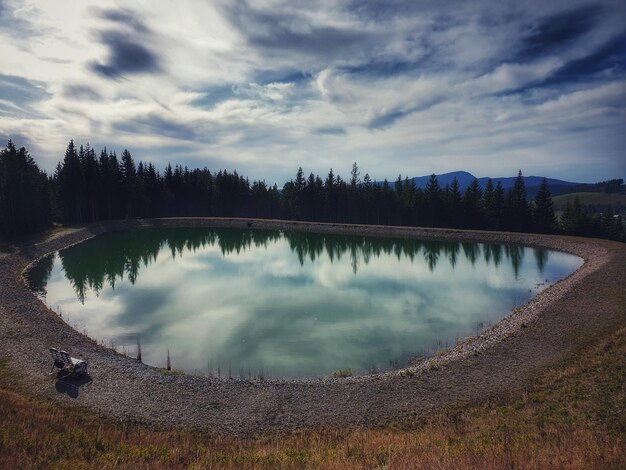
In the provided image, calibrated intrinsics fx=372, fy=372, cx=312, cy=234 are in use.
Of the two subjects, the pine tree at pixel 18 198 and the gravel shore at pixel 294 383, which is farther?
the pine tree at pixel 18 198

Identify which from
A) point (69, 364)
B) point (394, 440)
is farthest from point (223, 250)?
point (394, 440)

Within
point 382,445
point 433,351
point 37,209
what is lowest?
point 433,351

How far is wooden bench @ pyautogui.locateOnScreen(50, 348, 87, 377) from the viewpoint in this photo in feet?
71.3

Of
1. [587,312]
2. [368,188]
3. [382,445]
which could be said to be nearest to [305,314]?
[382,445]

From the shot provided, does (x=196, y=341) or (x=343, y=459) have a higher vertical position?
(x=343, y=459)

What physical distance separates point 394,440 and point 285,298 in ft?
93.3

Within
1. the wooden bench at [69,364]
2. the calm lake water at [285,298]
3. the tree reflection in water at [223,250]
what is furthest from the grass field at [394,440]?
the tree reflection in water at [223,250]

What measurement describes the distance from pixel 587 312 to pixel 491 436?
27.1 meters

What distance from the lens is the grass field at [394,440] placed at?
11.1 m

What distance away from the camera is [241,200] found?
142m

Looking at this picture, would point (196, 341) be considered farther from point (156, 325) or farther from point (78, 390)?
point (78, 390)

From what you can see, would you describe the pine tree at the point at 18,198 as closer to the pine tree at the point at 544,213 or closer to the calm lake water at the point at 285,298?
the calm lake water at the point at 285,298

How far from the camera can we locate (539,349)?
26.4 metres

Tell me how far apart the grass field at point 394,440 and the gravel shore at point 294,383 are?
50.1 inches
